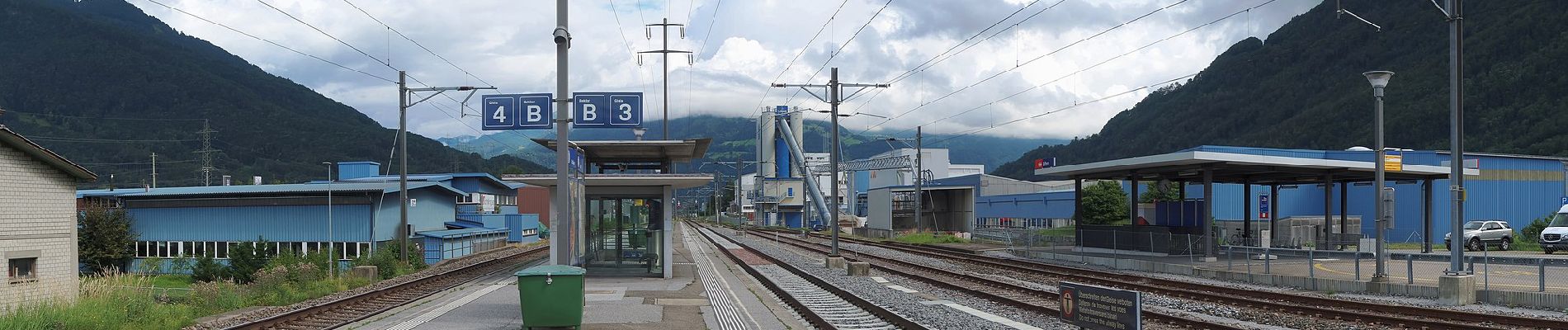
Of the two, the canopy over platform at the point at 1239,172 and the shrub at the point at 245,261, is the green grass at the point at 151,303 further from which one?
the canopy over platform at the point at 1239,172

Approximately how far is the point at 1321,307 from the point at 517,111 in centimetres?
1819

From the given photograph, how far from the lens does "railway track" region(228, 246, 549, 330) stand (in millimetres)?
15711

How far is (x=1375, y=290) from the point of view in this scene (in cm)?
2139

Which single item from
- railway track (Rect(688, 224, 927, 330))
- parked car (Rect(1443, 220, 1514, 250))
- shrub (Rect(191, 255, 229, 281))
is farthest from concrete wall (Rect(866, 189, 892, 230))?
shrub (Rect(191, 255, 229, 281))

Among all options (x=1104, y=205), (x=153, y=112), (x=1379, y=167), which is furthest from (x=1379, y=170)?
(x=153, y=112)

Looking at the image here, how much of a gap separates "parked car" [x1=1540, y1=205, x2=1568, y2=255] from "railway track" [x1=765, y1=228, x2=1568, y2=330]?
19176 millimetres

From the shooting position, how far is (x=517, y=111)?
83.7 feet

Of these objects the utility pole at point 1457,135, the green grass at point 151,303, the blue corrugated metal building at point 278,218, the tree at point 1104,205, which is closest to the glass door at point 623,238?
the green grass at point 151,303

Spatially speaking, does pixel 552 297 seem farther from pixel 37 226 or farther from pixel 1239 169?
pixel 1239 169

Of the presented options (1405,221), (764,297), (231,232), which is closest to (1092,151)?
(1405,221)

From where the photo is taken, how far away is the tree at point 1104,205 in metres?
74.9

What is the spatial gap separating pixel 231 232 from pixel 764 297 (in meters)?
33.2

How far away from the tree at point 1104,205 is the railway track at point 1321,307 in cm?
4877

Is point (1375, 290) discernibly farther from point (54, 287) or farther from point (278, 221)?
point (278, 221)
